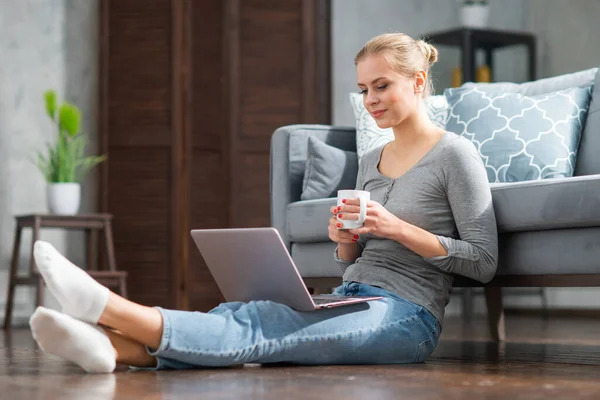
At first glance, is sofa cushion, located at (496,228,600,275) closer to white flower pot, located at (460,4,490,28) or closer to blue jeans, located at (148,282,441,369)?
blue jeans, located at (148,282,441,369)

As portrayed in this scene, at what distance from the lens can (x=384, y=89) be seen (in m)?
1.96

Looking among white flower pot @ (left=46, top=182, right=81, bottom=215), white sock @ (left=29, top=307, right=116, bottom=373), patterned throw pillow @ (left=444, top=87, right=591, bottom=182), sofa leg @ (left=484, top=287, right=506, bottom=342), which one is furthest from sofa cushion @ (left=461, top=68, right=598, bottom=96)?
white flower pot @ (left=46, top=182, right=81, bottom=215)

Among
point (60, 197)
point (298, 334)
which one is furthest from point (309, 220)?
point (60, 197)

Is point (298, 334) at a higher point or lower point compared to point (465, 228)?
lower

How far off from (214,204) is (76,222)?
2.90 ft

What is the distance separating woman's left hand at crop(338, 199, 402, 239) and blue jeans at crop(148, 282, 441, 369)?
145 mm

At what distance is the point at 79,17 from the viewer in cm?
462

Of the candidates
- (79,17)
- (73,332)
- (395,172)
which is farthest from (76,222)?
(73,332)

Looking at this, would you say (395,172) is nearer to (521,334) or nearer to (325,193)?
(325,193)

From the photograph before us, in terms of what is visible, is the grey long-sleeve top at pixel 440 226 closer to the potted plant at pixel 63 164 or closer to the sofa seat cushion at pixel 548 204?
the sofa seat cushion at pixel 548 204

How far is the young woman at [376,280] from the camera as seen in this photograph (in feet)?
5.17

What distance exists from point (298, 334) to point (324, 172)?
4.01 feet

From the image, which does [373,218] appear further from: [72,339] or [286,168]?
[286,168]

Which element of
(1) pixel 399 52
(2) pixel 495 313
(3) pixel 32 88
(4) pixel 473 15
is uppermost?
(4) pixel 473 15
